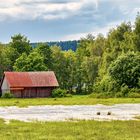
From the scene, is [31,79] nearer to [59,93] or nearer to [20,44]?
[59,93]

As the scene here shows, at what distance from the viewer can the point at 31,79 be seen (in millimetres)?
97188

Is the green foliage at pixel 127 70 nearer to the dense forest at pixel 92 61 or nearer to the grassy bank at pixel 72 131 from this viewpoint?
the dense forest at pixel 92 61

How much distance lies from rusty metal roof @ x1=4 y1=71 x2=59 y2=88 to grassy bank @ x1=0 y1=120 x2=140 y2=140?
6678 centimetres

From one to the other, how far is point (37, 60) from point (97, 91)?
24.4 m

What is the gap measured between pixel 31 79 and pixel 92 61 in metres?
24.6

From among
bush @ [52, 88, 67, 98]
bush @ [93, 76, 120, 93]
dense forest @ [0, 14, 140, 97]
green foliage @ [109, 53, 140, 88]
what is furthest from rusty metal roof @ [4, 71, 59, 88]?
green foliage @ [109, 53, 140, 88]

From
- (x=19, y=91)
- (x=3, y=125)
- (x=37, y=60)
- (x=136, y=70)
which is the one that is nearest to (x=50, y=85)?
Answer: (x=19, y=91)

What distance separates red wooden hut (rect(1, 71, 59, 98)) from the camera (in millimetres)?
94750

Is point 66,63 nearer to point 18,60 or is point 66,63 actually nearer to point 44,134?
point 18,60

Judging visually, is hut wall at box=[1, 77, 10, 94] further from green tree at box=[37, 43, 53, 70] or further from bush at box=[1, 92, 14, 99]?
green tree at box=[37, 43, 53, 70]

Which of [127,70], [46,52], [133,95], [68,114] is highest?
[46,52]

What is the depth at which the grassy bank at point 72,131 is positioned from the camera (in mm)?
22312

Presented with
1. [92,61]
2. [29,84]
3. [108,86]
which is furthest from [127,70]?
[92,61]

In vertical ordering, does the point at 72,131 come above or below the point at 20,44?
below
